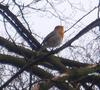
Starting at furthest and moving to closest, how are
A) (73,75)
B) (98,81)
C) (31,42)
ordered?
(31,42) → (98,81) → (73,75)

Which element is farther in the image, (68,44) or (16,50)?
(16,50)

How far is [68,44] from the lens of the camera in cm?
247

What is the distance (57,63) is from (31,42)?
1.53ft

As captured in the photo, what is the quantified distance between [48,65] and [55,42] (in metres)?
1.56

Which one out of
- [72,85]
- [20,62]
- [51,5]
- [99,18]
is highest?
[51,5]

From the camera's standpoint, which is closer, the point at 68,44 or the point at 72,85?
the point at 68,44

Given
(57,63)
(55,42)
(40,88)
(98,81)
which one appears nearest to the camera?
(40,88)

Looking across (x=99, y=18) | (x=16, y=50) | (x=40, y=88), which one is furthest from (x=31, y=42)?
(x=40, y=88)

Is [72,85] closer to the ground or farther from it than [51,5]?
closer to the ground

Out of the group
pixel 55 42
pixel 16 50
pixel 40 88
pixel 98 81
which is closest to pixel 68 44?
pixel 40 88

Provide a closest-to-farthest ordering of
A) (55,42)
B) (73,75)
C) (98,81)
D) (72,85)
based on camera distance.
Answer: (73,75)
(72,85)
(98,81)
(55,42)

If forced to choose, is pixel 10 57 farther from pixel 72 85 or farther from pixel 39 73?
pixel 72 85

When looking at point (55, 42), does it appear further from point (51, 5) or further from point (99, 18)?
point (99, 18)

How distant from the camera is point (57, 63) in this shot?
12.0 ft
